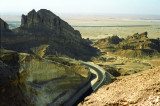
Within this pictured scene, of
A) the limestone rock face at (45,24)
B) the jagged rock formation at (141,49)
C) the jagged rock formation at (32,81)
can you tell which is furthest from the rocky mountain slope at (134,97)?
the jagged rock formation at (141,49)

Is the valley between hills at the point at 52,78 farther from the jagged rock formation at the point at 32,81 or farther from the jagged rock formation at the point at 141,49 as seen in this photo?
the jagged rock formation at the point at 141,49

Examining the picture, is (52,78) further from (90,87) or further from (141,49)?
(141,49)

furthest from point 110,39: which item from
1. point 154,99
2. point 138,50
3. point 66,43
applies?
point 154,99

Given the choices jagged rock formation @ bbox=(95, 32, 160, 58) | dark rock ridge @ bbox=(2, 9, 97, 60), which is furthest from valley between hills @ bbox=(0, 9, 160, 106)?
jagged rock formation @ bbox=(95, 32, 160, 58)

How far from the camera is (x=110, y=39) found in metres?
113

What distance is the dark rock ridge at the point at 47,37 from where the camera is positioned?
68.4 m

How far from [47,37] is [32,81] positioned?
176ft

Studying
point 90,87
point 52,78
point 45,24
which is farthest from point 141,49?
point 52,78

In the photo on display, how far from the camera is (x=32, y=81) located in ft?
79.2

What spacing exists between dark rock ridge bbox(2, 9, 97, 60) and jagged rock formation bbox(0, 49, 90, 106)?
124 feet

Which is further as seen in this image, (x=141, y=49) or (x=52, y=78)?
(x=141, y=49)

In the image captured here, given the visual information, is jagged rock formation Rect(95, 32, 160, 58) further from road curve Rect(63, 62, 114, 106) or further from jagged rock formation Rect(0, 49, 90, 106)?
jagged rock formation Rect(0, 49, 90, 106)

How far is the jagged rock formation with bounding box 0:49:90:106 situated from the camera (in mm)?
19094

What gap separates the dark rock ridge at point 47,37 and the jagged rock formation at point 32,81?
37737mm
